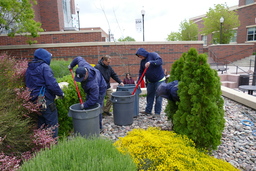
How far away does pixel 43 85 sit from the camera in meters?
3.21

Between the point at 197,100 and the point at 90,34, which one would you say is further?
the point at 90,34

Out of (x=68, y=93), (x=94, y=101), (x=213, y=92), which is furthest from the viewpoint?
(x=68, y=93)

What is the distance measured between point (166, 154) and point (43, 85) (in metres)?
2.26

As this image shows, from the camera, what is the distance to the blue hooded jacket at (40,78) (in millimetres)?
3174

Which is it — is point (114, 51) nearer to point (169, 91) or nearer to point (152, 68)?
point (152, 68)

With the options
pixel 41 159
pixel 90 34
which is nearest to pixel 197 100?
pixel 41 159

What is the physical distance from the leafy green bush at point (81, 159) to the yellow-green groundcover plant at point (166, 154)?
475 mm

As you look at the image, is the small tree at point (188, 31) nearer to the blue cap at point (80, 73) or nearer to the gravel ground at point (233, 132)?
the gravel ground at point (233, 132)

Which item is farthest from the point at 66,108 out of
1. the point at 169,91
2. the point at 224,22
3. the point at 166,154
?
the point at 224,22

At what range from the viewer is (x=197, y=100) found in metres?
3.02

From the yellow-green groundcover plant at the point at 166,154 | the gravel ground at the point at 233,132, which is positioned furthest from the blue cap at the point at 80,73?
the gravel ground at the point at 233,132

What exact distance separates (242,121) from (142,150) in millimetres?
3345

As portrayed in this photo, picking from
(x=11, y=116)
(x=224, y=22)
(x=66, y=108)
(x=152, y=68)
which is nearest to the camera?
(x=11, y=116)

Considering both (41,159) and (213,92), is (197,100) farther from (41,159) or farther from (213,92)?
(41,159)
